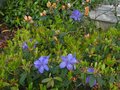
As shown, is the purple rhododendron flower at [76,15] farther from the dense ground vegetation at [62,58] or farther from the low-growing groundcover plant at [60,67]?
the low-growing groundcover plant at [60,67]

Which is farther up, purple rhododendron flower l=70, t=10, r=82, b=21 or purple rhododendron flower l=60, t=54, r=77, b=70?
purple rhododendron flower l=60, t=54, r=77, b=70

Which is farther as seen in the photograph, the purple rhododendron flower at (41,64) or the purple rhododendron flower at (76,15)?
the purple rhododendron flower at (76,15)

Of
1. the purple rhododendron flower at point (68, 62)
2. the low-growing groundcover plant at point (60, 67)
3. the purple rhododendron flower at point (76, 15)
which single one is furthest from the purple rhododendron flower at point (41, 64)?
the purple rhododendron flower at point (76, 15)

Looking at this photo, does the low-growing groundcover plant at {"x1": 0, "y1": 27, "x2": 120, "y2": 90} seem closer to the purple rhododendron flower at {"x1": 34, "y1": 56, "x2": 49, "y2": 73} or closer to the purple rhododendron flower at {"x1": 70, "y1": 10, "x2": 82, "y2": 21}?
the purple rhododendron flower at {"x1": 34, "y1": 56, "x2": 49, "y2": 73}

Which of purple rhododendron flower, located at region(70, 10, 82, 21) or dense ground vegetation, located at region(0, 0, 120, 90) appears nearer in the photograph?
dense ground vegetation, located at region(0, 0, 120, 90)

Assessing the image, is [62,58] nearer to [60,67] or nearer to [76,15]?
[60,67]

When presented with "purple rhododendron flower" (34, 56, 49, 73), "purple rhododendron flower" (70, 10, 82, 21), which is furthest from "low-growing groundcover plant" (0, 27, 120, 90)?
"purple rhododendron flower" (70, 10, 82, 21)

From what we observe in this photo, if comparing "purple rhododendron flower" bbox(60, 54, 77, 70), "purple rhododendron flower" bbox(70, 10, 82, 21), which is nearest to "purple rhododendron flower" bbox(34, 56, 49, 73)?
"purple rhododendron flower" bbox(60, 54, 77, 70)

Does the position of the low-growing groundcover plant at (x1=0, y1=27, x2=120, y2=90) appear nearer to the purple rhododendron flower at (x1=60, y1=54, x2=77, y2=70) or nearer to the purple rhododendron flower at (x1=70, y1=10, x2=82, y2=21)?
the purple rhododendron flower at (x1=60, y1=54, x2=77, y2=70)

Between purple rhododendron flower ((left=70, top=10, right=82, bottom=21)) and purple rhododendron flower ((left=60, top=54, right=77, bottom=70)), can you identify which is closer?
purple rhododendron flower ((left=60, top=54, right=77, bottom=70))
